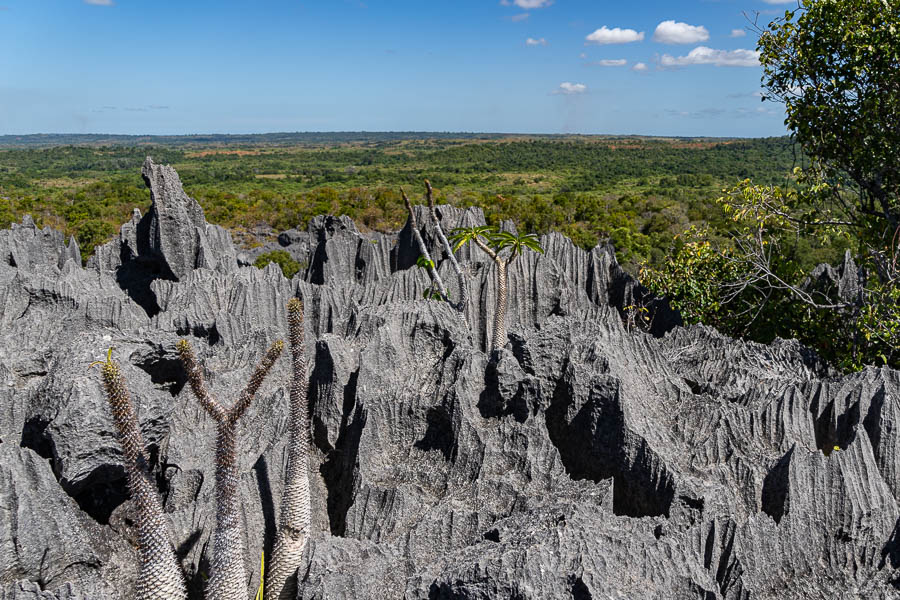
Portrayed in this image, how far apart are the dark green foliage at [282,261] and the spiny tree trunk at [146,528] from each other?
15.1 metres

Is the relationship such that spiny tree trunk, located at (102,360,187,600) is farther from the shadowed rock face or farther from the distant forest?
the distant forest

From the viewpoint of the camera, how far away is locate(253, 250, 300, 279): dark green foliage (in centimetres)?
1870

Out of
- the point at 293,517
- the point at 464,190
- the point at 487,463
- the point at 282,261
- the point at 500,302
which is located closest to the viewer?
the point at 293,517

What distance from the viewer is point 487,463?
16.0 feet

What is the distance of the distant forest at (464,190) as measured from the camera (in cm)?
3128

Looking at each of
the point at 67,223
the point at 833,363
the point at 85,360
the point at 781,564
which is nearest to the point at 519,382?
the point at 781,564

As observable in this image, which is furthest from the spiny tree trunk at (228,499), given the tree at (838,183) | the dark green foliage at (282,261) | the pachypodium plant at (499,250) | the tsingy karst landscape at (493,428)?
the dark green foliage at (282,261)

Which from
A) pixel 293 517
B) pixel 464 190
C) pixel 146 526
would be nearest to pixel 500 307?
pixel 293 517

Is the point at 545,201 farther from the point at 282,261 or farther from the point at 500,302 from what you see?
the point at 500,302

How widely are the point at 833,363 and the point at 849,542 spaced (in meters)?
4.78

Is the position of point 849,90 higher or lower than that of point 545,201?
higher

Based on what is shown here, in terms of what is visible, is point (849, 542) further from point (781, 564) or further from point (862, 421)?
point (862, 421)

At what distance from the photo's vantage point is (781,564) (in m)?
3.83

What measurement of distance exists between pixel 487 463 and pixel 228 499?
1882mm
